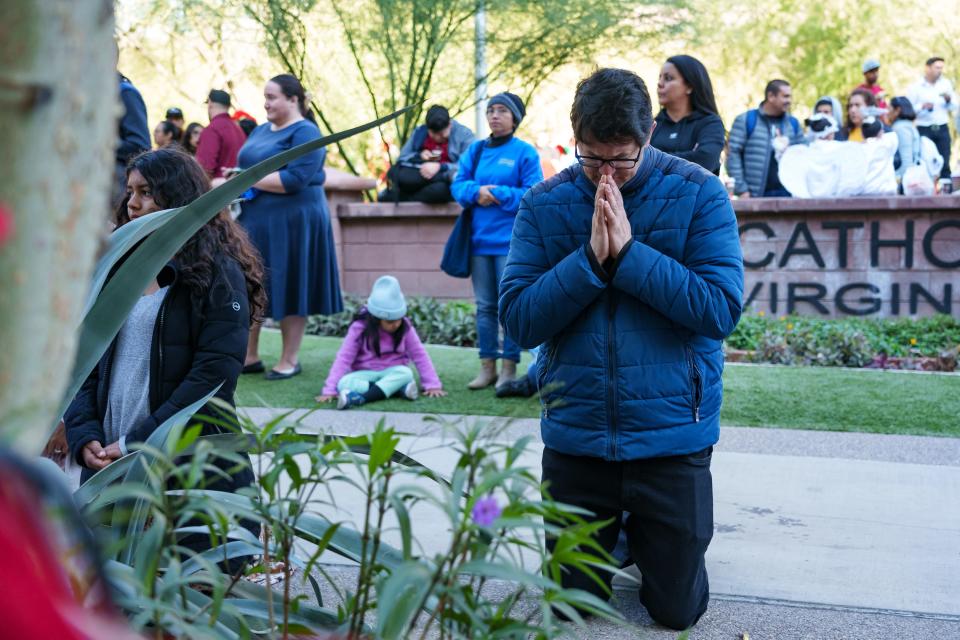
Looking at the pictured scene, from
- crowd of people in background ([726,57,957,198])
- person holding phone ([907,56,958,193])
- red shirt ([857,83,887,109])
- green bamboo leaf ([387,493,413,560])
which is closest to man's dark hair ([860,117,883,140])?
crowd of people in background ([726,57,957,198])

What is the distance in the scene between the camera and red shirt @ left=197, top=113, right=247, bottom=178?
9.77 metres

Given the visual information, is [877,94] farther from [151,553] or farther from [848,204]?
[151,553]

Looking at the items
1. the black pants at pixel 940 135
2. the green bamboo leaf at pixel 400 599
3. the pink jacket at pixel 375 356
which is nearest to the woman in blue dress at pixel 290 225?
the pink jacket at pixel 375 356

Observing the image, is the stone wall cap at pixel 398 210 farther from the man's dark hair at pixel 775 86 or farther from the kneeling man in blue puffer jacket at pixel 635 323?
the kneeling man in blue puffer jacket at pixel 635 323

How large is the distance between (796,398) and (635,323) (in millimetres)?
4179

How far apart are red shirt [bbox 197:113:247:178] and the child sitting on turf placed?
3.12 metres

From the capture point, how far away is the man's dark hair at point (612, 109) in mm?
3250

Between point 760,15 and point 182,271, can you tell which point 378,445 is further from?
point 760,15

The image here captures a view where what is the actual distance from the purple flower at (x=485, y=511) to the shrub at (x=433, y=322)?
8520 mm

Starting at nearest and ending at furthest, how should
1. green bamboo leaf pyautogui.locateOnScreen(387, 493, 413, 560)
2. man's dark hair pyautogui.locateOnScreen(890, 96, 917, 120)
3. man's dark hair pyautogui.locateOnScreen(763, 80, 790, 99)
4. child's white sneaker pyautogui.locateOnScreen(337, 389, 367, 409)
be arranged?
green bamboo leaf pyautogui.locateOnScreen(387, 493, 413, 560), child's white sneaker pyautogui.locateOnScreen(337, 389, 367, 409), man's dark hair pyautogui.locateOnScreen(763, 80, 790, 99), man's dark hair pyautogui.locateOnScreen(890, 96, 917, 120)

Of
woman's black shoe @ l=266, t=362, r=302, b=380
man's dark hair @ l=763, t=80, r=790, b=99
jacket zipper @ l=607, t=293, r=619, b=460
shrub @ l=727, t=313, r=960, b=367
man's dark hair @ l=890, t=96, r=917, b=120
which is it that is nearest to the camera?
jacket zipper @ l=607, t=293, r=619, b=460

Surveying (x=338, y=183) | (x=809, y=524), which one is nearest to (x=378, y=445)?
(x=809, y=524)

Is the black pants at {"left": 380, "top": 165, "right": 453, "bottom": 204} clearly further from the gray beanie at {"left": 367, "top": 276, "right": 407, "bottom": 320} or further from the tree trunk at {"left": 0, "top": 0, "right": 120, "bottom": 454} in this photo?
the tree trunk at {"left": 0, "top": 0, "right": 120, "bottom": 454}

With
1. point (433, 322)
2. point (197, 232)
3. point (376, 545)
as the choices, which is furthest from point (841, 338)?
point (376, 545)
